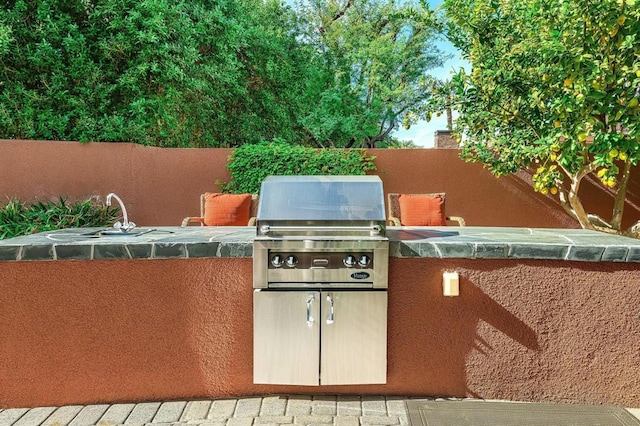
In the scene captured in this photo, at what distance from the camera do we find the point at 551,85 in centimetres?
375

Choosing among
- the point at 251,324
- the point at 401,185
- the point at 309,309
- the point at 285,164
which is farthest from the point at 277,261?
the point at 401,185

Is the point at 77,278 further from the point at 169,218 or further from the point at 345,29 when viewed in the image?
the point at 345,29

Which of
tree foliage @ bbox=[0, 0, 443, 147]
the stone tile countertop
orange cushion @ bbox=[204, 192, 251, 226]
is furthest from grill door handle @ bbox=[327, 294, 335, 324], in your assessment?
tree foliage @ bbox=[0, 0, 443, 147]

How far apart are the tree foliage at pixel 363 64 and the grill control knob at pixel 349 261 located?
10.9 metres

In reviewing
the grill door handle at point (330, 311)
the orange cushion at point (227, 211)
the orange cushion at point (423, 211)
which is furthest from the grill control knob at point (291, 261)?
the orange cushion at point (423, 211)

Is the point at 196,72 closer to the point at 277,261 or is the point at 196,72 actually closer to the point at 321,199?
the point at 321,199

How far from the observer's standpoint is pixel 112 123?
6270 mm

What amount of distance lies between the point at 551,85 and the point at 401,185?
296 cm

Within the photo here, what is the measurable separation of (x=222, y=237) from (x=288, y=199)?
47 centimetres

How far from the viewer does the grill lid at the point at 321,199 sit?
7.87 ft

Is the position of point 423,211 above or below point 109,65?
below

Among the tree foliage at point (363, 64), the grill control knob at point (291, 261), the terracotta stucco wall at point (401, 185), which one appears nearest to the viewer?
the grill control knob at point (291, 261)

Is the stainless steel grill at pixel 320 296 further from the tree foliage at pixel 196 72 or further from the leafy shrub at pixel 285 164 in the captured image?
the leafy shrub at pixel 285 164

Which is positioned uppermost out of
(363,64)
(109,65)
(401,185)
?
(363,64)
